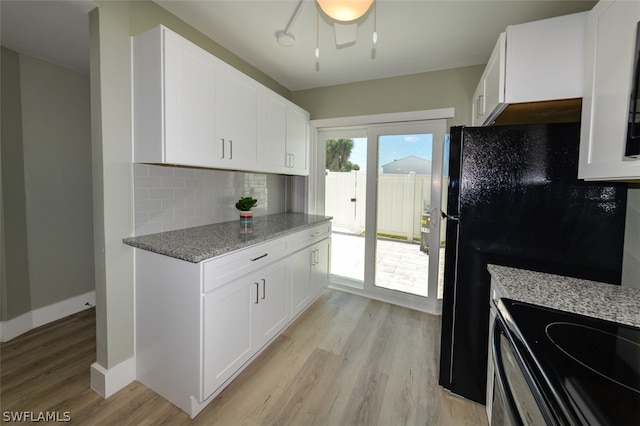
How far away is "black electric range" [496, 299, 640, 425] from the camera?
554 millimetres

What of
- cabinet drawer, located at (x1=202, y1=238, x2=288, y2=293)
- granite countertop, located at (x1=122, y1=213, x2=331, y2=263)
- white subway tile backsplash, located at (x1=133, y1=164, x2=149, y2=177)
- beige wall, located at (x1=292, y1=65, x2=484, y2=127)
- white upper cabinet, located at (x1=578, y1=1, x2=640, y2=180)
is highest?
beige wall, located at (x1=292, y1=65, x2=484, y2=127)

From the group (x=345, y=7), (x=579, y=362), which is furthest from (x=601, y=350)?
(x=345, y=7)

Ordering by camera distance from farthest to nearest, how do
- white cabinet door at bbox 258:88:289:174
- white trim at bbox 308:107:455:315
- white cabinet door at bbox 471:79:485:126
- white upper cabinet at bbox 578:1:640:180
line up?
1. white trim at bbox 308:107:455:315
2. white cabinet door at bbox 258:88:289:174
3. white cabinet door at bbox 471:79:485:126
4. white upper cabinet at bbox 578:1:640:180

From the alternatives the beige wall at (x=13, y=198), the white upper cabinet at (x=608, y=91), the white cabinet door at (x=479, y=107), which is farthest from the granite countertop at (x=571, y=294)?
the beige wall at (x=13, y=198)

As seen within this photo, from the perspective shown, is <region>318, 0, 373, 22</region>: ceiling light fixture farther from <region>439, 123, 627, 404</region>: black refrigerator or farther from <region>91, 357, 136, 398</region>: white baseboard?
<region>91, 357, 136, 398</region>: white baseboard

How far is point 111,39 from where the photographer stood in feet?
5.17

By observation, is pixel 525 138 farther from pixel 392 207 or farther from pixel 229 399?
pixel 229 399

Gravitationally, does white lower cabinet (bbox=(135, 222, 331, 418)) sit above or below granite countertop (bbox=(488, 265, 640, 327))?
below

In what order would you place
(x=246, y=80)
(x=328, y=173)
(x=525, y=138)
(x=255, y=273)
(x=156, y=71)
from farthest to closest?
(x=328, y=173) < (x=246, y=80) < (x=255, y=273) < (x=156, y=71) < (x=525, y=138)

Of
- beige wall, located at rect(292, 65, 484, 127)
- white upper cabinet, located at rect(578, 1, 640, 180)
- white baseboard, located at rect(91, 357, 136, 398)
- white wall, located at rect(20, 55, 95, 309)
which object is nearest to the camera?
white upper cabinet, located at rect(578, 1, 640, 180)

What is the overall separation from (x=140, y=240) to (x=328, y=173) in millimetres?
2196

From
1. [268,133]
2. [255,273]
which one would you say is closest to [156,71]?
[268,133]

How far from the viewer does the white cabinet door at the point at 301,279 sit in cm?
240

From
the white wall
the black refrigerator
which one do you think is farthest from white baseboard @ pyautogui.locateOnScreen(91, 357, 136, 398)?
the black refrigerator
